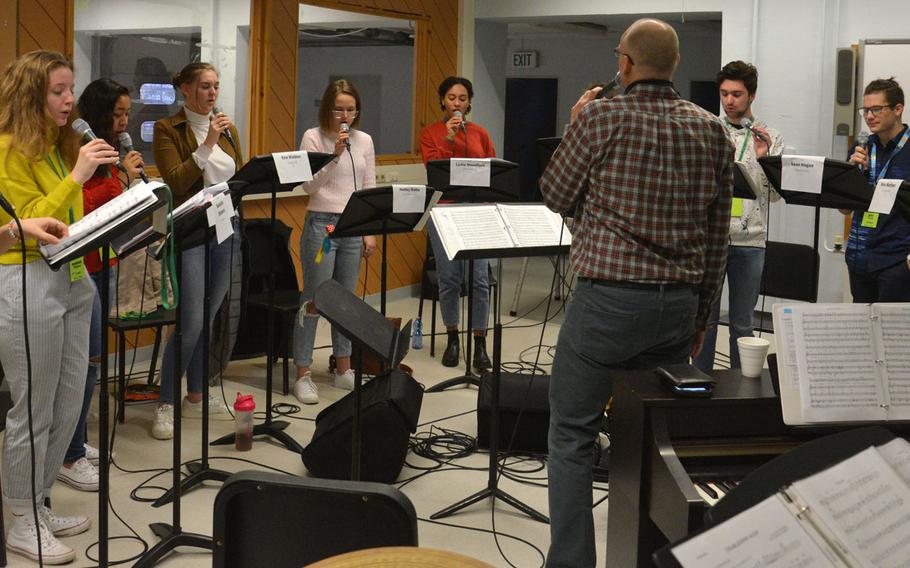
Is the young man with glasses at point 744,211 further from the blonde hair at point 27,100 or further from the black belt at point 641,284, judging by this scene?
the blonde hair at point 27,100

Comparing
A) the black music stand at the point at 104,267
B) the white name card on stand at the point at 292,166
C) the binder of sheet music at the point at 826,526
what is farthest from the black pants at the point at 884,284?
the black music stand at the point at 104,267

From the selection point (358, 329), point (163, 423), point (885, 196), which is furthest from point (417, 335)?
point (358, 329)

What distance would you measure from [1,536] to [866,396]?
2602 mm

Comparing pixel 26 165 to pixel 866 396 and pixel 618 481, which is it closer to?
pixel 618 481

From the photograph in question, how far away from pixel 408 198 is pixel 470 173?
0.81m

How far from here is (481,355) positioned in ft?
19.2

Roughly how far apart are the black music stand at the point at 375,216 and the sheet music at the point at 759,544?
2925 mm

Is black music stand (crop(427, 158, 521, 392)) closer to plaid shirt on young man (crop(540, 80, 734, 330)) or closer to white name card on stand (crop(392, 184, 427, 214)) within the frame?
white name card on stand (crop(392, 184, 427, 214))

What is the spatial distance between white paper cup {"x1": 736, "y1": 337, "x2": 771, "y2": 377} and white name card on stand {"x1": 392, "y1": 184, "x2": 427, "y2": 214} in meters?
2.00

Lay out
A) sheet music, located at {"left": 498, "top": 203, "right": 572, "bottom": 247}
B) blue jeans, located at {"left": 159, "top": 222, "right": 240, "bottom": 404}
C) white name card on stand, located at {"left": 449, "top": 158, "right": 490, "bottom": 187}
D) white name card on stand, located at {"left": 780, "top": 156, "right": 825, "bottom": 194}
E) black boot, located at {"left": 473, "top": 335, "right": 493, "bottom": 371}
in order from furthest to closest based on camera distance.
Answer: black boot, located at {"left": 473, "top": 335, "right": 493, "bottom": 371} < white name card on stand, located at {"left": 449, "top": 158, "right": 490, "bottom": 187} < white name card on stand, located at {"left": 780, "top": 156, "right": 825, "bottom": 194} < blue jeans, located at {"left": 159, "top": 222, "right": 240, "bottom": 404} < sheet music, located at {"left": 498, "top": 203, "right": 572, "bottom": 247}

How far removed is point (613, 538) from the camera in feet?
8.93

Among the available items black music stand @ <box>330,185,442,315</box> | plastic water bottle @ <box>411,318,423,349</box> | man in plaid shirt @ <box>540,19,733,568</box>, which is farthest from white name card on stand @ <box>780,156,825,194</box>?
plastic water bottle @ <box>411,318,423,349</box>

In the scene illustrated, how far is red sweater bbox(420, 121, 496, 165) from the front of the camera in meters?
5.97

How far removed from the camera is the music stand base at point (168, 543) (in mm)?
3277
